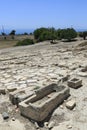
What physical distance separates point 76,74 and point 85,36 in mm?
24721

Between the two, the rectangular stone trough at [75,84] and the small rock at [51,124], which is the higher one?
the rectangular stone trough at [75,84]

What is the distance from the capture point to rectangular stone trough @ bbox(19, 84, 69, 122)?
5543 millimetres

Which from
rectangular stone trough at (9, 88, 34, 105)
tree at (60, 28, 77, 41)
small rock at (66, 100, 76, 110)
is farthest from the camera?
tree at (60, 28, 77, 41)

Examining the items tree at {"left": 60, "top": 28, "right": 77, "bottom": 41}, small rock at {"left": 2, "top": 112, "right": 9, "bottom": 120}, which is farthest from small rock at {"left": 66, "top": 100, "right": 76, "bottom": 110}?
tree at {"left": 60, "top": 28, "right": 77, "bottom": 41}

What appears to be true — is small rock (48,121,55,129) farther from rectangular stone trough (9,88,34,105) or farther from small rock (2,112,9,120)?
rectangular stone trough (9,88,34,105)

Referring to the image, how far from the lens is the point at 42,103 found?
18.9 feet

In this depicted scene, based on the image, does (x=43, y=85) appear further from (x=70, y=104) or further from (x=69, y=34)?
(x=69, y=34)

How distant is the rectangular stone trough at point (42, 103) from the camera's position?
5.54m

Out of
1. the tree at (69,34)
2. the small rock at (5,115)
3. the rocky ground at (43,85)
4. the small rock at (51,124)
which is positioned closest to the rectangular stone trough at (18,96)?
the rocky ground at (43,85)

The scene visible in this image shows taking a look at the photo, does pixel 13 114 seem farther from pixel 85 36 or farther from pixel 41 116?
pixel 85 36

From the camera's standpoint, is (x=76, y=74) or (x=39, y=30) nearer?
(x=76, y=74)

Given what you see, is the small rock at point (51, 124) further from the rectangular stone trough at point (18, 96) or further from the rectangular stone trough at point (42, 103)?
the rectangular stone trough at point (18, 96)

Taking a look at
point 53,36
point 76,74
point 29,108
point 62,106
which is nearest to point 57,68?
point 76,74

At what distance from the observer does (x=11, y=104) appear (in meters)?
6.62
